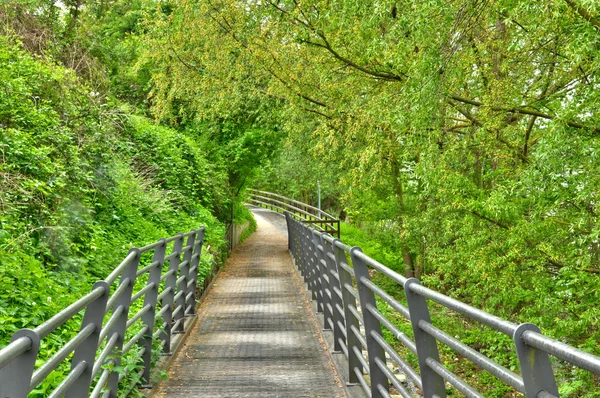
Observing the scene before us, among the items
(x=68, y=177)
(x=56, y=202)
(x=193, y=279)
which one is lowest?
(x=193, y=279)

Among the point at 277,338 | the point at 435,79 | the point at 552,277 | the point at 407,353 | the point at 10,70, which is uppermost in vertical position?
the point at 435,79

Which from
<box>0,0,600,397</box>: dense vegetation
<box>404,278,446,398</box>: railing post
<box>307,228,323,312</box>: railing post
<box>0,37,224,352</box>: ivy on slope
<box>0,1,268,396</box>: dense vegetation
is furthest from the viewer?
<box>307,228,323,312</box>: railing post

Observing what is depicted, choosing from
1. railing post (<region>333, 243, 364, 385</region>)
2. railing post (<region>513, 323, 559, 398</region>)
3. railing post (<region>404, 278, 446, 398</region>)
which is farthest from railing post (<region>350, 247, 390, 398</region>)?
railing post (<region>513, 323, 559, 398</region>)

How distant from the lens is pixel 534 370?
1.82 meters

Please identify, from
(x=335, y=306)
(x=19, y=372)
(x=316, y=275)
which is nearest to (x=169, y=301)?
(x=335, y=306)

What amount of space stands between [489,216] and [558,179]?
3.64 metres

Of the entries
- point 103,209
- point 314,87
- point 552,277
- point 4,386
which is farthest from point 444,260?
point 4,386

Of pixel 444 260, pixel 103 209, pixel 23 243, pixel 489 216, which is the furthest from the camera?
pixel 444 260

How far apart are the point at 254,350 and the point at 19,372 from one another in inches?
195

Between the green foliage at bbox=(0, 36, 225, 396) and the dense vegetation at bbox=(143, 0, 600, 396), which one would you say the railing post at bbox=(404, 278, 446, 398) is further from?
the dense vegetation at bbox=(143, 0, 600, 396)

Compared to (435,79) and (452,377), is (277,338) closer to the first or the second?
(435,79)

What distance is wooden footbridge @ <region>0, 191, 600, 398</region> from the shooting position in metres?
2.14

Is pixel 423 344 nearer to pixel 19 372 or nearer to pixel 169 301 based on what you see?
pixel 19 372

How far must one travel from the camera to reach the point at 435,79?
8406mm
